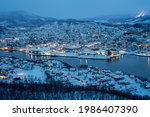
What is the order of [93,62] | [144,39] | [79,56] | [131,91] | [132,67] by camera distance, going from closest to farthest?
[131,91], [132,67], [93,62], [79,56], [144,39]

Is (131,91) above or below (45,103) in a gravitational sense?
below

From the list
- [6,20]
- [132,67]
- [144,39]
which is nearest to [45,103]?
[132,67]

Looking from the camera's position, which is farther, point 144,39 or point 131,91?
point 144,39

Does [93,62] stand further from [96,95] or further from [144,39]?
[144,39]

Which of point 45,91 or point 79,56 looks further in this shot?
point 79,56

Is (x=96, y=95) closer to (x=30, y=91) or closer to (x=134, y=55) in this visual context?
(x=30, y=91)

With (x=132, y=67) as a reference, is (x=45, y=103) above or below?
above

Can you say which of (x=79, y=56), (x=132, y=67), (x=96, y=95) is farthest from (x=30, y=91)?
(x=79, y=56)

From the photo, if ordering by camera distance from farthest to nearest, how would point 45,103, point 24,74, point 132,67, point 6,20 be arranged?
point 6,20
point 132,67
point 24,74
point 45,103

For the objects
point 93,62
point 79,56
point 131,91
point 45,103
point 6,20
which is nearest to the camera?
point 45,103
